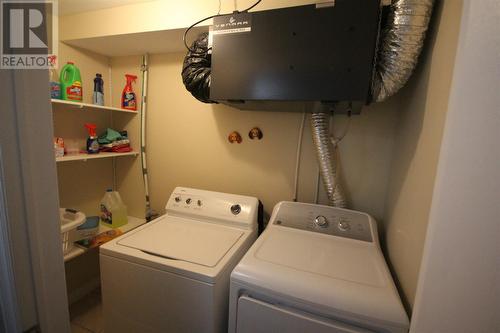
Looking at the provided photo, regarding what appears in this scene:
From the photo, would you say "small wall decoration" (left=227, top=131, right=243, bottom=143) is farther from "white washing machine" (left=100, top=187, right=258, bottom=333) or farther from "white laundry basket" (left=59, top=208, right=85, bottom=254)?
"white laundry basket" (left=59, top=208, right=85, bottom=254)

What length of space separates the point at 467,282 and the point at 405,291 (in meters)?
0.35

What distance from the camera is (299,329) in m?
0.81

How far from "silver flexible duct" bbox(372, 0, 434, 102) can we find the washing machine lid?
1059 mm

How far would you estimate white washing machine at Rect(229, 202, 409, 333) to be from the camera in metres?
0.75

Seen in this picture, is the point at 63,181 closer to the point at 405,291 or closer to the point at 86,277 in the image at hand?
the point at 86,277

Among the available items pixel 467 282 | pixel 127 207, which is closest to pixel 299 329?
pixel 467 282

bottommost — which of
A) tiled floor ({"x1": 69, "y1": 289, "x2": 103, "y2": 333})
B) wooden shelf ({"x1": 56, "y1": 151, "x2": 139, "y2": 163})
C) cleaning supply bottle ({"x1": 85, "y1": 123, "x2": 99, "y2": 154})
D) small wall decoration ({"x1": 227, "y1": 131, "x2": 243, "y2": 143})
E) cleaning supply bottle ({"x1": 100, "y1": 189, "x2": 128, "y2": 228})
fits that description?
tiled floor ({"x1": 69, "y1": 289, "x2": 103, "y2": 333})

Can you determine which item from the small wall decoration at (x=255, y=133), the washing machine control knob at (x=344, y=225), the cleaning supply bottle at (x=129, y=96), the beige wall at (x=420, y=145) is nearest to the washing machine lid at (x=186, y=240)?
the washing machine control knob at (x=344, y=225)

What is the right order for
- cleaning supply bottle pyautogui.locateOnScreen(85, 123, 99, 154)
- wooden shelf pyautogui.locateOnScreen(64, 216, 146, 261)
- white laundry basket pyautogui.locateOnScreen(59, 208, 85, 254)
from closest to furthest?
white laundry basket pyautogui.locateOnScreen(59, 208, 85, 254), wooden shelf pyautogui.locateOnScreen(64, 216, 146, 261), cleaning supply bottle pyautogui.locateOnScreen(85, 123, 99, 154)

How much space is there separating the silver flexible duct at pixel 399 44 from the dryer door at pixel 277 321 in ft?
3.15

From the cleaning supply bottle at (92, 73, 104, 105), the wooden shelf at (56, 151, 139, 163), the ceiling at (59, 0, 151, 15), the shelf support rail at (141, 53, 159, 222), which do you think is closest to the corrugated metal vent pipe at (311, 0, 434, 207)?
the ceiling at (59, 0, 151, 15)

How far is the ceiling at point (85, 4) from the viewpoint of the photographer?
1479 mm

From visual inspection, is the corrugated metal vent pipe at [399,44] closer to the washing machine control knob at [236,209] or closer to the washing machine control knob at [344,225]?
the washing machine control knob at [344,225]

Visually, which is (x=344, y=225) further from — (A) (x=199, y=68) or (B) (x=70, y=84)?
(B) (x=70, y=84)
